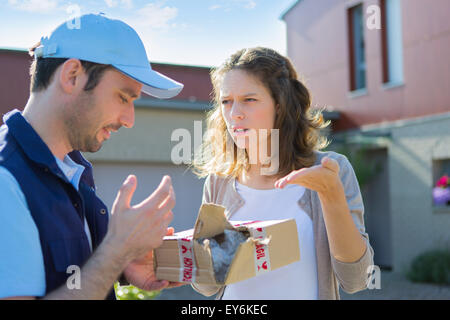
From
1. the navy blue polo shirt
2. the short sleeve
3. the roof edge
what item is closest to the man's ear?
the navy blue polo shirt

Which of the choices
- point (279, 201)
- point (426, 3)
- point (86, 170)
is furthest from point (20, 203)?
point (426, 3)

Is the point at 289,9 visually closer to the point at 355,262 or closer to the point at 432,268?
the point at 432,268

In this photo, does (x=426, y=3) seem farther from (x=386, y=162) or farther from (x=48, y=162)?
(x=48, y=162)

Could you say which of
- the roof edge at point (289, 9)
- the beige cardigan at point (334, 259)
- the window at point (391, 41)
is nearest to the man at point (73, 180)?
the beige cardigan at point (334, 259)

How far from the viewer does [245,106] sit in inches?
85.5

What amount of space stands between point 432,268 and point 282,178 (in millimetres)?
7600

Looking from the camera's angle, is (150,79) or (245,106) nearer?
(150,79)

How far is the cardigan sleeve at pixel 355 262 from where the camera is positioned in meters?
1.91

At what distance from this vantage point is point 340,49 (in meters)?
11.5

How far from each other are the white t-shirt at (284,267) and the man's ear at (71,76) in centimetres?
92

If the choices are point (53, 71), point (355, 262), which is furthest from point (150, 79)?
point (355, 262)

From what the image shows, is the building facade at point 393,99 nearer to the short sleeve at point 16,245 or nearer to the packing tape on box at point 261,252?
the packing tape on box at point 261,252

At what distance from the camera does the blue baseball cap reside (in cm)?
148

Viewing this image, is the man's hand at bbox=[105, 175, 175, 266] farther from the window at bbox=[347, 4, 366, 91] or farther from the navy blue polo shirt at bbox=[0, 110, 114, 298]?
the window at bbox=[347, 4, 366, 91]
